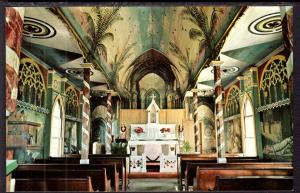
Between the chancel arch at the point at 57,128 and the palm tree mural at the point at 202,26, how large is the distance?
6.21 m

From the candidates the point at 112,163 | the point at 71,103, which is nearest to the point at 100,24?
the point at 112,163

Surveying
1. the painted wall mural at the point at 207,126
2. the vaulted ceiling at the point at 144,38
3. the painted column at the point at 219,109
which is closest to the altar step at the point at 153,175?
the painted column at the point at 219,109

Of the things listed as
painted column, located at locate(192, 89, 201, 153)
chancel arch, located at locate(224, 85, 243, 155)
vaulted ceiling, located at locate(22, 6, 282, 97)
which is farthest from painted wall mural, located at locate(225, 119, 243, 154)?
vaulted ceiling, located at locate(22, 6, 282, 97)

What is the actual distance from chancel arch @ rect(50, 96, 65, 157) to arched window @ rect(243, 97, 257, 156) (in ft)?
26.5

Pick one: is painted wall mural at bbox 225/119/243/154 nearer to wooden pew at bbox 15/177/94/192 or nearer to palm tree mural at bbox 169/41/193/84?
palm tree mural at bbox 169/41/193/84

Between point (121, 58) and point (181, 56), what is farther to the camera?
point (181, 56)

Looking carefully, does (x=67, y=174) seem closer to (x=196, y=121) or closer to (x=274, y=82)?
(x=274, y=82)

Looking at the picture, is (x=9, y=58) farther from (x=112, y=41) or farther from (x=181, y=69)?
(x=181, y=69)

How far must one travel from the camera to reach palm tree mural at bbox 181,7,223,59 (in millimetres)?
8570

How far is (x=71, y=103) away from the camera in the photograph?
46.1ft

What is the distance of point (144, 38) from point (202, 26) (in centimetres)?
369

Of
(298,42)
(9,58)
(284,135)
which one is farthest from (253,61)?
(9,58)

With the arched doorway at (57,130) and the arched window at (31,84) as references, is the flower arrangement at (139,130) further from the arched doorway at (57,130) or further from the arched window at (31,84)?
the arched window at (31,84)

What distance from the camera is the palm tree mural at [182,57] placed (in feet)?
41.3
